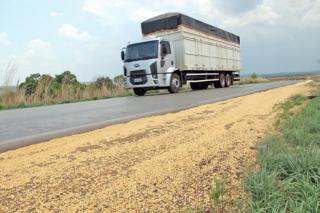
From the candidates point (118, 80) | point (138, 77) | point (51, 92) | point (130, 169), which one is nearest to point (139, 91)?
point (138, 77)

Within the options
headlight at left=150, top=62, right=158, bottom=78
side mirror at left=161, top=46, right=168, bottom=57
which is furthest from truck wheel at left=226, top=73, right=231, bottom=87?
headlight at left=150, top=62, right=158, bottom=78

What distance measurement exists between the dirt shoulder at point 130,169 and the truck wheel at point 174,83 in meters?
13.9

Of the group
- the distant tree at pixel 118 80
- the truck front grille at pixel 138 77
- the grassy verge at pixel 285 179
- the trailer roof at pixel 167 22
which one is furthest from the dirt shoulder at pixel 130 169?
the distant tree at pixel 118 80

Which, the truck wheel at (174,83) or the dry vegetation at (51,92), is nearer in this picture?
the dry vegetation at (51,92)

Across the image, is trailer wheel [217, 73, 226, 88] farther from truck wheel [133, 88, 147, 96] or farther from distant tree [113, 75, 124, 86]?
truck wheel [133, 88, 147, 96]

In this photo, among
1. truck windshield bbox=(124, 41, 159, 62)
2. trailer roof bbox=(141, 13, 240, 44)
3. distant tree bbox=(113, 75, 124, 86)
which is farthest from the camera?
distant tree bbox=(113, 75, 124, 86)

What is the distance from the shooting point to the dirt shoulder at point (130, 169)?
3025mm

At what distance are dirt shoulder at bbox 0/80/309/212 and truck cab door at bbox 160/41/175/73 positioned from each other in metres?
13.2

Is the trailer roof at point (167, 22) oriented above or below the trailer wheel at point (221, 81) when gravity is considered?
above

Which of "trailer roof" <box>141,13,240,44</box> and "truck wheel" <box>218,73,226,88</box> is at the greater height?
"trailer roof" <box>141,13,240,44</box>

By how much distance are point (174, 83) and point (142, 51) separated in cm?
240

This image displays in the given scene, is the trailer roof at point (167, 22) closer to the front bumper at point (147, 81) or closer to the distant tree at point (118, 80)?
the front bumper at point (147, 81)

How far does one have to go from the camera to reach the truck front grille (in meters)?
19.1

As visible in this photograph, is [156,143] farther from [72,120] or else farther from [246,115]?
[72,120]
